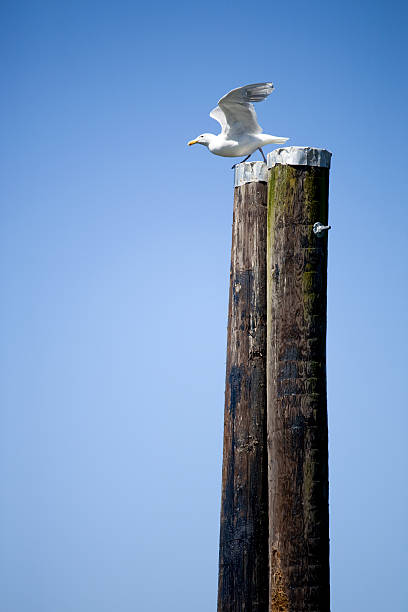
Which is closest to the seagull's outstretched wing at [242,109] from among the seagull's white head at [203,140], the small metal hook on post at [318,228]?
the seagull's white head at [203,140]

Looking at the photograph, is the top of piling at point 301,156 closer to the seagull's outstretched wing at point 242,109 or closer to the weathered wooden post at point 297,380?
the weathered wooden post at point 297,380

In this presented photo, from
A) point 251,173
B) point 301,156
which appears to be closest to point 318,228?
point 301,156

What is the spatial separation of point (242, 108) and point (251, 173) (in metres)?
2.12

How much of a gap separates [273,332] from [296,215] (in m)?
0.72

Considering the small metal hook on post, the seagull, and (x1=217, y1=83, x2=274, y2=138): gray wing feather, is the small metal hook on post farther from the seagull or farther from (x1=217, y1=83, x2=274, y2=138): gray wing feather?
(x1=217, y1=83, x2=274, y2=138): gray wing feather

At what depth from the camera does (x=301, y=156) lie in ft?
15.1

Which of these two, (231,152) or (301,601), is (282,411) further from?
(231,152)

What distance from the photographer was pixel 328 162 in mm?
4699

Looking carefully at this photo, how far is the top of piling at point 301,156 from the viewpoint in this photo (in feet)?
15.1

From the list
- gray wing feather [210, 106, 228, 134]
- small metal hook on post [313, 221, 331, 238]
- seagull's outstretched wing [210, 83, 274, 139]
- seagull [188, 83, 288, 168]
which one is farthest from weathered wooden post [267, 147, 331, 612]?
gray wing feather [210, 106, 228, 134]

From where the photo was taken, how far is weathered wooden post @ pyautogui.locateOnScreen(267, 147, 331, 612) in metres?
4.30

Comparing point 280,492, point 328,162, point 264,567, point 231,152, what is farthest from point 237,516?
point 231,152

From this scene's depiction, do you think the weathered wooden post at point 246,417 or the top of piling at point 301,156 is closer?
the top of piling at point 301,156

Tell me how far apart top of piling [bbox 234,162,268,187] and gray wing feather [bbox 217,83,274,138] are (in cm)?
186
